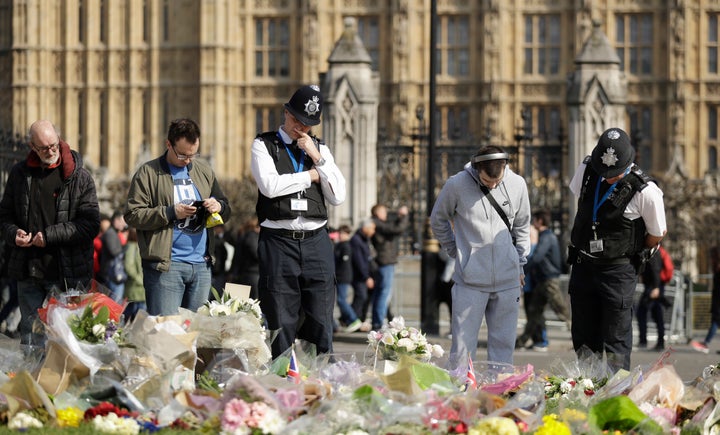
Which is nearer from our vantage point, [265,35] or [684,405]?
[684,405]

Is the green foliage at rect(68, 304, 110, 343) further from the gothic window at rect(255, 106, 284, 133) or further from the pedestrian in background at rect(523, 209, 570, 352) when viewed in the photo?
the gothic window at rect(255, 106, 284, 133)

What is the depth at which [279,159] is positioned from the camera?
9.52 metres

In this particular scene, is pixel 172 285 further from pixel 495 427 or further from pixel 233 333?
pixel 495 427

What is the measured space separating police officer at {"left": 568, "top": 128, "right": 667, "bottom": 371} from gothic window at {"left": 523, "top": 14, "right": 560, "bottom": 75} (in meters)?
44.8

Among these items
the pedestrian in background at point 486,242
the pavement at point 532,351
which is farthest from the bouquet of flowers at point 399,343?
the pavement at point 532,351

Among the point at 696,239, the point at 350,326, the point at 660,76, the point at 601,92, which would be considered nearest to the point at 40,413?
the point at 350,326

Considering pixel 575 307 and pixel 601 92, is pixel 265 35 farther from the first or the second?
pixel 575 307

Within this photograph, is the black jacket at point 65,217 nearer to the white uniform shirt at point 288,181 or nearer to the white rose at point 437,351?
the white uniform shirt at point 288,181

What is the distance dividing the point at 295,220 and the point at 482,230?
1.14 metres

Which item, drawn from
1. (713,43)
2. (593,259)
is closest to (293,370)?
(593,259)

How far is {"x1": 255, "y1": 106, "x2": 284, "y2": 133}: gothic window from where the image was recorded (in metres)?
54.9

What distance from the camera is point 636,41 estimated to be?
53.8 meters

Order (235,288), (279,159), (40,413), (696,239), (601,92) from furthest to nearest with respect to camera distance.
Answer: (696,239) < (601,92) < (279,159) < (235,288) < (40,413)

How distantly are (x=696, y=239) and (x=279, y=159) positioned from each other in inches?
1331
